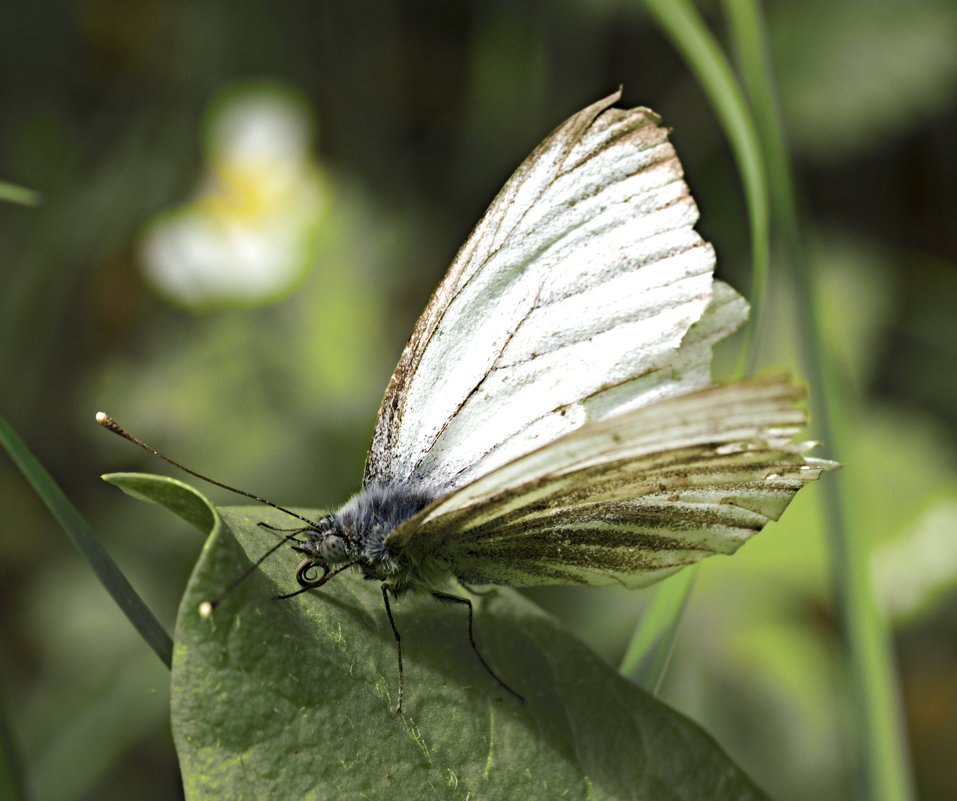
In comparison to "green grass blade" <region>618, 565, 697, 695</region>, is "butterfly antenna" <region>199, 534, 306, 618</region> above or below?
above

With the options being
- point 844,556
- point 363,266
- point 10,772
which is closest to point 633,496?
point 844,556

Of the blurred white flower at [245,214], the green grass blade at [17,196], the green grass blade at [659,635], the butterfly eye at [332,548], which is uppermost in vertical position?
the blurred white flower at [245,214]

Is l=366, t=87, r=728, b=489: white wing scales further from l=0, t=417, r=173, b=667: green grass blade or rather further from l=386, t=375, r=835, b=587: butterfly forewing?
l=0, t=417, r=173, b=667: green grass blade

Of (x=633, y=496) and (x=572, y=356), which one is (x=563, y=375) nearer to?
(x=572, y=356)

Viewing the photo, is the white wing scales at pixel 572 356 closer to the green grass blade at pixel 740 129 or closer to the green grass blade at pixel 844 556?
the green grass blade at pixel 740 129

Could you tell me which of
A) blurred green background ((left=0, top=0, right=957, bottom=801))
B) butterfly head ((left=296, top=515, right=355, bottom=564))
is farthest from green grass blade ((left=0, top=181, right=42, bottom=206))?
blurred green background ((left=0, top=0, right=957, bottom=801))

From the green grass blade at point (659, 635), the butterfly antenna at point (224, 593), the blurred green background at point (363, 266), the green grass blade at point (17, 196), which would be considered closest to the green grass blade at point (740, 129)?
the green grass blade at point (659, 635)
